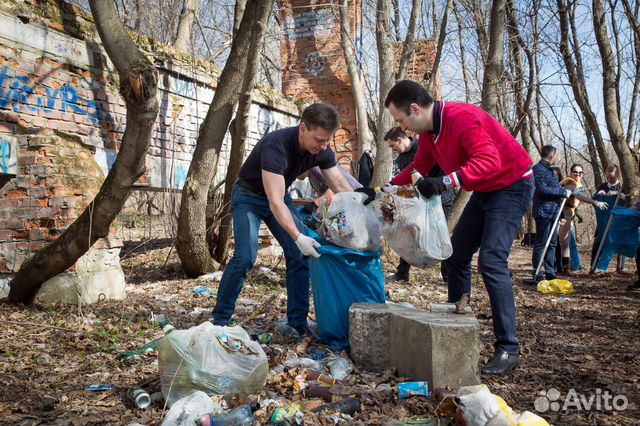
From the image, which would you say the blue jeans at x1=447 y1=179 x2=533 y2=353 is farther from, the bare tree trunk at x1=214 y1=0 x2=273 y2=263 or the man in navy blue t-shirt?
the bare tree trunk at x1=214 y1=0 x2=273 y2=263

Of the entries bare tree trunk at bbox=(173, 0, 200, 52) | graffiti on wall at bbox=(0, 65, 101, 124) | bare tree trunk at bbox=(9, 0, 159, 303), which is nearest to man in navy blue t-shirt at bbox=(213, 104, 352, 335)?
bare tree trunk at bbox=(9, 0, 159, 303)

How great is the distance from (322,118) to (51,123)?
3.52 meters

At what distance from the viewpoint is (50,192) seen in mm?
4957

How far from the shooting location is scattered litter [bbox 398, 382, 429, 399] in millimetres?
2678

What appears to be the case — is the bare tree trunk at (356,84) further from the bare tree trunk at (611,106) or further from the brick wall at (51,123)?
the bare tree trunk at (611,106)

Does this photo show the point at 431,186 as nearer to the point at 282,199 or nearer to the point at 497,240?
the point at 497,240

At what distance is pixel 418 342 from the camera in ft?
9.25

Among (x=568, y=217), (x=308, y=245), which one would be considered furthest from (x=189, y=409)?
(x=568, y=217)

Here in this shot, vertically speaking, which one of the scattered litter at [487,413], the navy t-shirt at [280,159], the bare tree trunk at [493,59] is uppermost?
the bare tree trunk at [493,59]

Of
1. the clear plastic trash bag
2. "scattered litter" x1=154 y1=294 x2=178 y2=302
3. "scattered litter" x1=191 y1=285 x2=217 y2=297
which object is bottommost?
"scattered litter" x1=154 y1=294 x2=178 y2=302

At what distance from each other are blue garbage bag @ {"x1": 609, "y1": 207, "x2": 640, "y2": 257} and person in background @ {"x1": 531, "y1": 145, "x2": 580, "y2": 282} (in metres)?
0.78

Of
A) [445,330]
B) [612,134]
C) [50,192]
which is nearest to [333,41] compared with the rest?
[612,134]

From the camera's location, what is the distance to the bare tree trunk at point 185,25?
37.3ft

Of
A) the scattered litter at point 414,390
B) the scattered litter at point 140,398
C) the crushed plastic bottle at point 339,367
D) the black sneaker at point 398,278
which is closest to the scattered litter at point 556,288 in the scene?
the black sneaker at point 398,278
